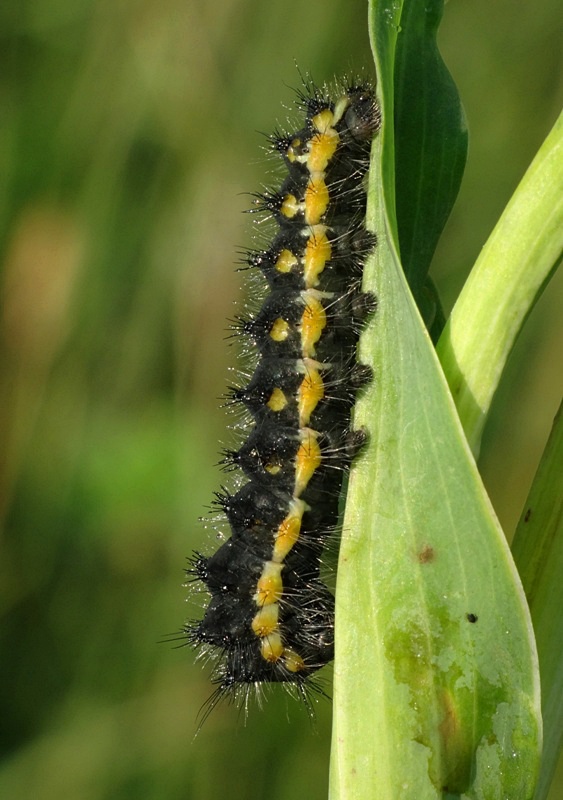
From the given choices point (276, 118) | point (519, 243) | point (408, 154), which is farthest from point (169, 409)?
point (519, 243)

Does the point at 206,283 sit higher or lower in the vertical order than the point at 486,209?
lower

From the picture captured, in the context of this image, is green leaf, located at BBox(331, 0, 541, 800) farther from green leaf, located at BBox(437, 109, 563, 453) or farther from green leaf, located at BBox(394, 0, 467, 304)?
green leaf, located at BBox(394, 0, 467, 304)

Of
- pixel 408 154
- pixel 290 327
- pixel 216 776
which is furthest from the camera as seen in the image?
pixel 216 776

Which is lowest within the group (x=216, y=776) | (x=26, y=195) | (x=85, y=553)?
(x=216, y=776)

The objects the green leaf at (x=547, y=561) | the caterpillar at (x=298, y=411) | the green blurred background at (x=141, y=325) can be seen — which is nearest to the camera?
the green leaf at (x=547, y=561)

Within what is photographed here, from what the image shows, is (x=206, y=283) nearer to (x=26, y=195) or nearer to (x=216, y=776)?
(x=26, y=195)

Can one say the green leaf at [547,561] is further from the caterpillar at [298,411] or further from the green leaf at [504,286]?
the caterpillar at [298,411]

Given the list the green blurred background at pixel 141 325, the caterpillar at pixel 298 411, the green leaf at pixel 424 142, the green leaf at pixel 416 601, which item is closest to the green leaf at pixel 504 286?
the green leaf at pixel 416 601
